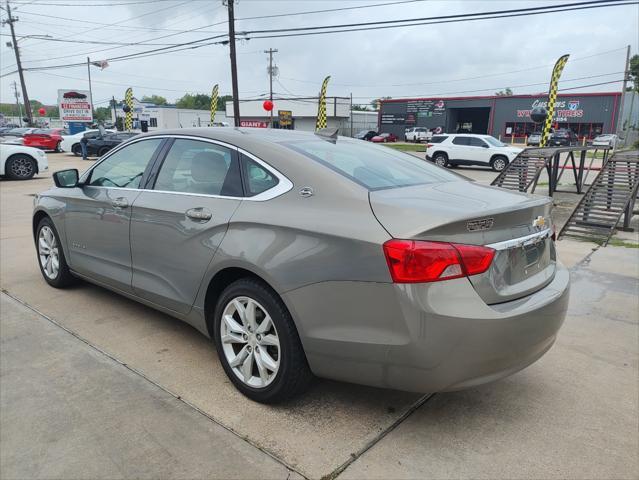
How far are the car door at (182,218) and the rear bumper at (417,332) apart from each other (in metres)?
0.80

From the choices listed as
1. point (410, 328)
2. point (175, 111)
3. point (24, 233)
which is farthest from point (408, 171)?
point (175, 111)

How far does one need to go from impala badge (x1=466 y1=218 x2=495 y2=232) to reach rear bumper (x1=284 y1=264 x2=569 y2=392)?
0.27 metres

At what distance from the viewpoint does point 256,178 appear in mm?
3018

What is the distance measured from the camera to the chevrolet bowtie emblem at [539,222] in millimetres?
2772

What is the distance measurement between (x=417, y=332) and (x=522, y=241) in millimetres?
792

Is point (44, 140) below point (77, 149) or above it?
above

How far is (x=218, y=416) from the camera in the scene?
2.80 meters

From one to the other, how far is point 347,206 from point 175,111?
A: 7225 cm

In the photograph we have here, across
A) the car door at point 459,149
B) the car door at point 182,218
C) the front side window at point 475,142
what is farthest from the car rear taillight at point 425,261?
the car door at point 459,149

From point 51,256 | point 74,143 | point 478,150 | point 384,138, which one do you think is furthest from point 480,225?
point 384,138

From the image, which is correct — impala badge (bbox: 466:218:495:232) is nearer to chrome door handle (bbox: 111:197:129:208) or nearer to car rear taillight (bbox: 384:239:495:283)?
car rear taillight (bbox: 384:239:495:283)

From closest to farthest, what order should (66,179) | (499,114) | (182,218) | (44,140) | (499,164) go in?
(182,218), (66,179), (499,164), (44,140), (499,114)

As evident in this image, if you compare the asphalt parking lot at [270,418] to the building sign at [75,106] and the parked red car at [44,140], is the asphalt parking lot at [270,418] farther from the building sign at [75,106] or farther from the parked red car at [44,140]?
the building sign at [75,106]

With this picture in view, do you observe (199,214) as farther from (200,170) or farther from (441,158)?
(441,158)
